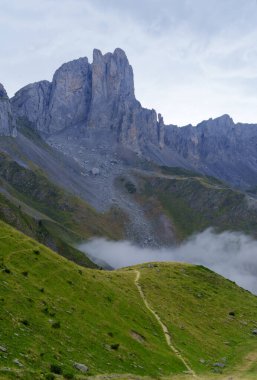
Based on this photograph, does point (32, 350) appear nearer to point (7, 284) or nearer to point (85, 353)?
point (85, 353)

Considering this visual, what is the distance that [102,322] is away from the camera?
4781cm

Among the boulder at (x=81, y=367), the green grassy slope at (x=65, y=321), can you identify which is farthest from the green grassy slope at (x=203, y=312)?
the boulder at (x=81, y=367)

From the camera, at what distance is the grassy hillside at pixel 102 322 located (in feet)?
111

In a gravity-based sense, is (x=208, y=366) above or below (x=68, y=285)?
below

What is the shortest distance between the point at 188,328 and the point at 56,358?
113ft

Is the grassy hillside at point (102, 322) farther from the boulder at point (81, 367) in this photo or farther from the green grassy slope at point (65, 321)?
the boulder at point (81, 367)

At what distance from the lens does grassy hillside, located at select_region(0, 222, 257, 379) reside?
111 feet

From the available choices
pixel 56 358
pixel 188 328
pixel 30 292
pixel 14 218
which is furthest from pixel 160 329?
pixel 14 218

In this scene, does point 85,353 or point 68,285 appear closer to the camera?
point 85,353

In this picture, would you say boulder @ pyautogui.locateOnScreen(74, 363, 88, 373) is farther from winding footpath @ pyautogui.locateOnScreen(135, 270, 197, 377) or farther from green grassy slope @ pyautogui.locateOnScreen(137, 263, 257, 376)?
green grassy slope @ pyautogui.locateOnScreen(137, 263, 257, 376)

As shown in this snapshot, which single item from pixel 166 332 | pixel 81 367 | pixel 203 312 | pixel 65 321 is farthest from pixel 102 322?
pixel 203 312

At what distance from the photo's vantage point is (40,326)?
38.0 metres

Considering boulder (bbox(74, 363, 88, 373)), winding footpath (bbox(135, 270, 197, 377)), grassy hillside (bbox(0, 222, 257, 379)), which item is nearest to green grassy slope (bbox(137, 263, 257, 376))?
grassy hillside (bbox(0, 222, 257, 379))

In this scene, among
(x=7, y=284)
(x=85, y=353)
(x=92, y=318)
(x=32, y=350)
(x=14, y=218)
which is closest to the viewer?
(x=32, y=350)
